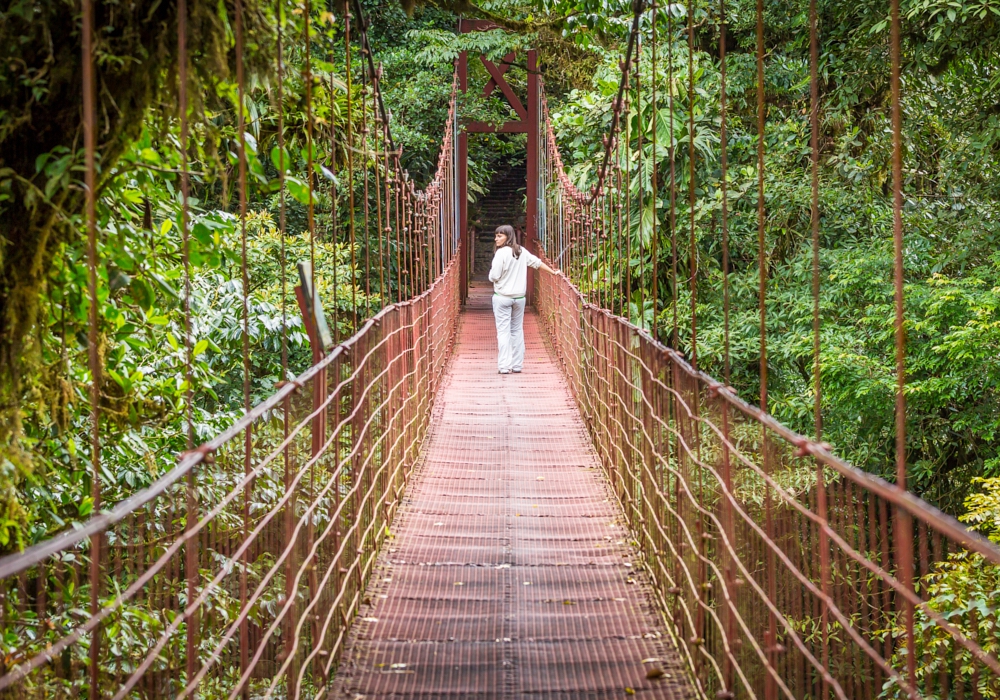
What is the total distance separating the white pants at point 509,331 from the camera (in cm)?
646

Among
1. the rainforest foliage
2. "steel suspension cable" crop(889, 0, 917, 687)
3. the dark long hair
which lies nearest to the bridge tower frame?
the rainforest foliage

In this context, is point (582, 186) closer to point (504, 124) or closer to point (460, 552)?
point (460, 552)

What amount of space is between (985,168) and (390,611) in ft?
15.0

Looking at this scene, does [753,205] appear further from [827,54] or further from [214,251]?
[214,251]

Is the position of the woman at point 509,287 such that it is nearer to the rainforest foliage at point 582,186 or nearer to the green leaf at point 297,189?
the rainforest foliage at point 582,186

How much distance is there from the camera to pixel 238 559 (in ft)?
5.32

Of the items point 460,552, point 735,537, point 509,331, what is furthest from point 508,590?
point 509,331

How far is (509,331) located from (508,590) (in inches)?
157

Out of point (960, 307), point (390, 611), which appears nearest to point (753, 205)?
point (960, 307)

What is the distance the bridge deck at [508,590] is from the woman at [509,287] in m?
1.84

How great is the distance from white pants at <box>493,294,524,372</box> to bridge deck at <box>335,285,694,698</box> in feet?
6.03

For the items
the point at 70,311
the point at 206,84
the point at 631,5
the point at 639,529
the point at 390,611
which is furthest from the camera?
the point at 631,5

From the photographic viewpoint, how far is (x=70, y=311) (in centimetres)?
182

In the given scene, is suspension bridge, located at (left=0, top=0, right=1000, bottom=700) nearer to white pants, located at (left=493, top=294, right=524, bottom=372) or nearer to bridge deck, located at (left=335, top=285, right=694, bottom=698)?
bridge deck, located at (left=335, top=285, right=694, bottom=698)
